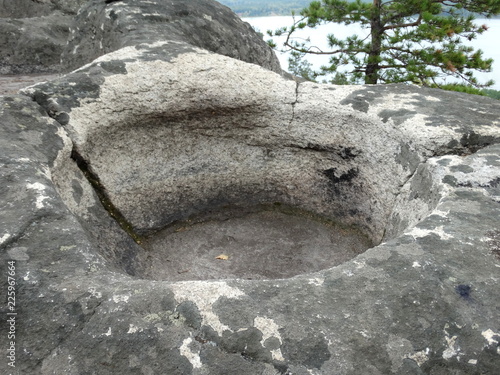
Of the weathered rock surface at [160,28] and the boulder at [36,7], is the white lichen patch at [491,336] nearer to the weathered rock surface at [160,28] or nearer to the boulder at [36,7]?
the weathered rock surface at [160,28]

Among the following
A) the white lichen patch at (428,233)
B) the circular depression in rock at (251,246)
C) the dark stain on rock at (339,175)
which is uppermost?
the white lichen patch at (428,233)

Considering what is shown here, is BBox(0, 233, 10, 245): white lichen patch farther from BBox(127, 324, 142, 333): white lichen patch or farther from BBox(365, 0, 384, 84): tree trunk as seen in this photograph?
BBox(365, 0, 384, 84): tree trunk

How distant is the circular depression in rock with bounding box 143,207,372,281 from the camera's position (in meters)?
3.02

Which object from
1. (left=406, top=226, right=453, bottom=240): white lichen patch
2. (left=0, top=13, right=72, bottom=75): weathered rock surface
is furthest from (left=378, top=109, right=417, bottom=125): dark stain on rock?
(left=0, top=13, right=72, bottom=75): weathered rock surface

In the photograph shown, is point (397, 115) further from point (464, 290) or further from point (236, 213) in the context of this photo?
point (464, 290)

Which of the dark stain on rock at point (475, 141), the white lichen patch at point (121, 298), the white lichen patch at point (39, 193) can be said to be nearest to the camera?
the white lichen patch at point (121, 298)

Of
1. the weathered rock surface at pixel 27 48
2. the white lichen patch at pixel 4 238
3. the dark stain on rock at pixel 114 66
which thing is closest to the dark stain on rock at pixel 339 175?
the dark stain on rock at pixel 114 66

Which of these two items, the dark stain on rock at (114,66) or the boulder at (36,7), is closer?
→ the dark stain on rock at (114,66)

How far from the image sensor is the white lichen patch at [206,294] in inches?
57.0

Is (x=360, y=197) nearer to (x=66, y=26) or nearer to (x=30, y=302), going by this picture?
(x=30, y=302)

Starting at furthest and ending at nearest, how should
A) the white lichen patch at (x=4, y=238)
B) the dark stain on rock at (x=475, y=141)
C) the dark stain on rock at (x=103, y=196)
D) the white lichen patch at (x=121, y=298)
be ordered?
the dark stain on rock at (x=103, y=196) < the dark stain on rock at (x=475, y=141) < the white lichen patch at (x=4, y=238) < the white lichen patch at (x=121, y=298)

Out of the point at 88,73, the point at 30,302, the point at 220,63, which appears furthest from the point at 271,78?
the point at 30,302

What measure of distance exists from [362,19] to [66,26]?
15.1 feet

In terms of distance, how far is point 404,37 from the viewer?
645 centimetres
